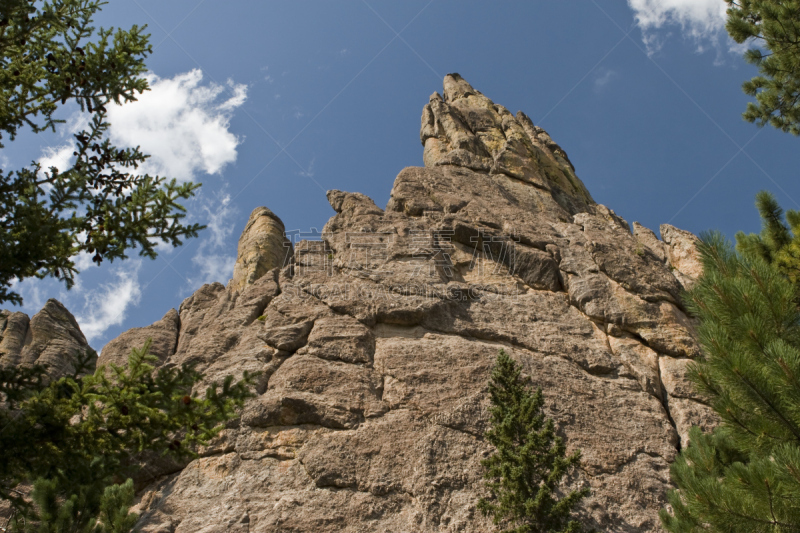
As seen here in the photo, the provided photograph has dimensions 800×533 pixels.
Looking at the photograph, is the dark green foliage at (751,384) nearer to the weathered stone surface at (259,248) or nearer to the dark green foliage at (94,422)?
the dark green foliage at (94,422)

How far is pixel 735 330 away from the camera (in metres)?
9.80

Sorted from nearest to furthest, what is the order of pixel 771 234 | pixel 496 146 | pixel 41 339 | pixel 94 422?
1. pixel 94 422
2. pixel 771 234
3. pixel 41 339
4. pixel 496 146

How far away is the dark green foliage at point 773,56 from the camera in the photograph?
1595 cm

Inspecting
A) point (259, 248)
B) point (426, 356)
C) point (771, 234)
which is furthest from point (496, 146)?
point (771, 234)

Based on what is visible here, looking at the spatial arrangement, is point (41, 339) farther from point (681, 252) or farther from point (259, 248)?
point (681, 252)

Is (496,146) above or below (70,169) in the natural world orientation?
above

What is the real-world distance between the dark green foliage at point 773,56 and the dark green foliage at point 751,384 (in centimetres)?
881

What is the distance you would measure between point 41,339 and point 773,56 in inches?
1280

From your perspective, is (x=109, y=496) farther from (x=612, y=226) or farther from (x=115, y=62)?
(x=612, y=226)

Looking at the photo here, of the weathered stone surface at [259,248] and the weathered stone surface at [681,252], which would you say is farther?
the weathered stone surface at [259,248]

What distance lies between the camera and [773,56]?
16875 millimetres

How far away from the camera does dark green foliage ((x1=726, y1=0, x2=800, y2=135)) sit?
1595 centimetres

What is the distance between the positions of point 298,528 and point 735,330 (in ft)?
39.6

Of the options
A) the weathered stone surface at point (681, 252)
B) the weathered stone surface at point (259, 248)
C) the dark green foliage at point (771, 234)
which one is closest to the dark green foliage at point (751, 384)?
the dark green foliage at point (771, 234)
